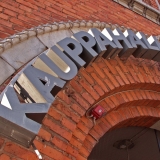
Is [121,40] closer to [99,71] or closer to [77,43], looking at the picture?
[99,71]

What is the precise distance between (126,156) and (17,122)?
12.2ft

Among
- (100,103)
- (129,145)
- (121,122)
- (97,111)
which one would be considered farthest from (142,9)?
(97,111)

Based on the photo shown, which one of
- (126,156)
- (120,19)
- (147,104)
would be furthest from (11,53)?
(126,156)

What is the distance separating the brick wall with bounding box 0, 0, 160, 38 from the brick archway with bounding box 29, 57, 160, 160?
85 cm

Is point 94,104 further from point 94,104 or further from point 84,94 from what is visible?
point 84,94

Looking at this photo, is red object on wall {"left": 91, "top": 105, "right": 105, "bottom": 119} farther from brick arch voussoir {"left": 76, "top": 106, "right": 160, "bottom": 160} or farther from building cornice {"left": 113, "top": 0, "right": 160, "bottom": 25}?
building cornice {"left": 113, "top": 0, "right": 160, "bottom": 25}

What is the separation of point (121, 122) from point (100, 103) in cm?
48

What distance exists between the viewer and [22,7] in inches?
134

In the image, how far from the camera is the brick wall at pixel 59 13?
3.17m

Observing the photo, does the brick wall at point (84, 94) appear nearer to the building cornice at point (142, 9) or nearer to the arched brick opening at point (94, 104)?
the arched brick opening at point (94, 104)

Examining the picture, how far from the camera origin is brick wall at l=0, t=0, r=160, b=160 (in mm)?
2484

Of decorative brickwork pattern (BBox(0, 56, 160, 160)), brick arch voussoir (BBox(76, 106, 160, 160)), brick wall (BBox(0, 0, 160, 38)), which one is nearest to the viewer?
decorative brickwork pattern (BBox(0, 56, 160, 160))

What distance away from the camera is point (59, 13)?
12.2 ft

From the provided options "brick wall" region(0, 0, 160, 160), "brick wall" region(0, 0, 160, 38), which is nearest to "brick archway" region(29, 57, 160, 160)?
"brick wall" region(0, 0, 160, 160)
